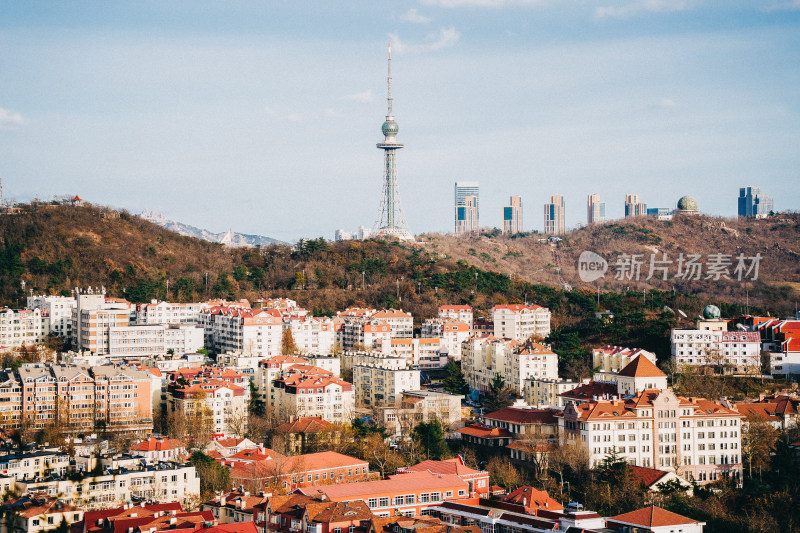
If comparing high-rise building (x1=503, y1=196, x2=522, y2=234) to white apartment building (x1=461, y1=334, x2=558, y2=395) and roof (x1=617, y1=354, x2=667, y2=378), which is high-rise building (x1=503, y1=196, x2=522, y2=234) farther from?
roof (x1=617, y1=354, x2=667, y2=378)

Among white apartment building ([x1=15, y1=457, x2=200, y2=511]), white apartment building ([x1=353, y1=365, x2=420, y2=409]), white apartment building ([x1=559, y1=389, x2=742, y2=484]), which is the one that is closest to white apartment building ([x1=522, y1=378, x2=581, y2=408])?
white apartment building ([x1=353, y1=365, x2=420, y2=409])

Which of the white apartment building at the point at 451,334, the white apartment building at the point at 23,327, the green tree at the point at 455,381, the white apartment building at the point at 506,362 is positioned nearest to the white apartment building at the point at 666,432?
the white apartment building at the point at 506,362

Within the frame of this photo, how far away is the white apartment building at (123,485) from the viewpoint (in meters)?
18.7

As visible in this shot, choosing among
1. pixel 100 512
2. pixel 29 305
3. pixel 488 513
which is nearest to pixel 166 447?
pixel 100 512

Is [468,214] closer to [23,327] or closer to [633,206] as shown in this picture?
[633,206]

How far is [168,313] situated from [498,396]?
11998 millimetres

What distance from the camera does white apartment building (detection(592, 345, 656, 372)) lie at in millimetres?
30203

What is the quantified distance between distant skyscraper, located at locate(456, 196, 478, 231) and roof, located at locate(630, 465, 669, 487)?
177 feet

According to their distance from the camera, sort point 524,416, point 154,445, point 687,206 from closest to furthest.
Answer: point 154,445 → point 524,416 → point 687,206

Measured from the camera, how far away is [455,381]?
31641mm

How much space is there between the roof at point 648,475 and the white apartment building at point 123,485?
8781 mm

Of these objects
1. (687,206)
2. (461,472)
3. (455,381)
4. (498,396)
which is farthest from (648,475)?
(687,206)

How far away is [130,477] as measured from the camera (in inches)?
769

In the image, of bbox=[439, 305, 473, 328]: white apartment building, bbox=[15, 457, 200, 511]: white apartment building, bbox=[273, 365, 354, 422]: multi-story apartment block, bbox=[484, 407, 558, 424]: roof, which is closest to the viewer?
bbox=[15, 457, 200, 511]: white apartment building
